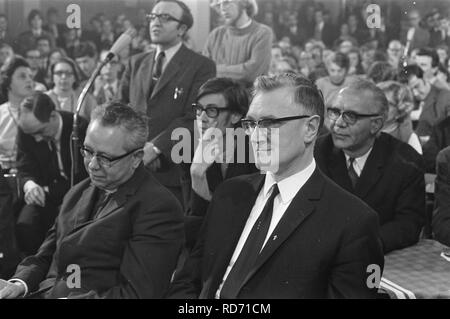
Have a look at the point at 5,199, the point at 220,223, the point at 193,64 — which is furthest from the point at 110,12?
the point at 220,223

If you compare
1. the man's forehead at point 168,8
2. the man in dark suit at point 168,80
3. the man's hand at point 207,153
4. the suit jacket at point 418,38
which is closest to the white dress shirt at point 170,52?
the man in dark suit at point 168,80

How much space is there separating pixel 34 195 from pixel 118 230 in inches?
62.9

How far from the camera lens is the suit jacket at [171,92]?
349 centimetres

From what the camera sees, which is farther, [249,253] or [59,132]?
[59,132]

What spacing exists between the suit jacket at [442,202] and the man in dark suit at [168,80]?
1.21 m

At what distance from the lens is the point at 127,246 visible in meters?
2.31

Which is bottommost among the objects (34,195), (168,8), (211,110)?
(34,195)

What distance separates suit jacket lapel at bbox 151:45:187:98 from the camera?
3594 millimetres

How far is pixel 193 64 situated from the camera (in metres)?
3.61

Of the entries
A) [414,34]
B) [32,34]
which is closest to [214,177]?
[32,34]

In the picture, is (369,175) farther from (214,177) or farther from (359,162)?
(214,177)

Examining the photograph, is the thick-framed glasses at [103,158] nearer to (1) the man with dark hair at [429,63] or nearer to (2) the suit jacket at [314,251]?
(2) the suit jacket at [314,251]

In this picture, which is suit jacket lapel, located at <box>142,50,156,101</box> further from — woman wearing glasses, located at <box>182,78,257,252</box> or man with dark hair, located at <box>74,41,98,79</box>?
man with dark hair, located at <box>74,41,98,79</box>

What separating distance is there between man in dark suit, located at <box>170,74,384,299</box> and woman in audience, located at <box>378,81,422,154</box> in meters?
1.50
